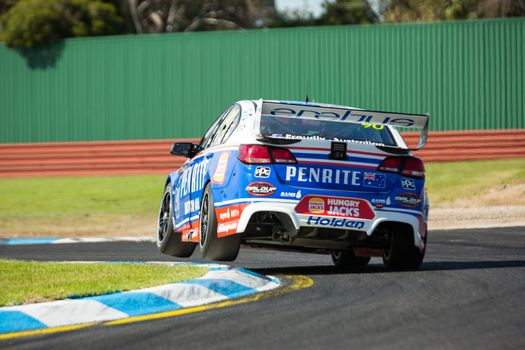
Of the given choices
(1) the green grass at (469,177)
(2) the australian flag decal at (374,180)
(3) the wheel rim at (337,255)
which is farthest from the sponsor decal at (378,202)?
(1) the green grass at (469,177)

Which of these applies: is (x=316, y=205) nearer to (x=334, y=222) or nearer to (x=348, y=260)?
(x=334, y=222)

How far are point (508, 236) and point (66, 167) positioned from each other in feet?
49.6

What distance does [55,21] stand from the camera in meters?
34.6

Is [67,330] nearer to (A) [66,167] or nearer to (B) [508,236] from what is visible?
(B) [508,236]

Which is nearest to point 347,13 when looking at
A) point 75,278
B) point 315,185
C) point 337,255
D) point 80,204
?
point 80,204

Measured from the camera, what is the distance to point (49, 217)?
24375 millimetres

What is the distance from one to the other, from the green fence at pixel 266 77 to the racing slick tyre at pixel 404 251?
1808cm

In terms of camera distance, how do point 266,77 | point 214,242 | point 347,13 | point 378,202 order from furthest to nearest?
point 347,13
point 266,77
point 214,242
point 378,202

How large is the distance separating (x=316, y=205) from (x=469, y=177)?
54.0 ft

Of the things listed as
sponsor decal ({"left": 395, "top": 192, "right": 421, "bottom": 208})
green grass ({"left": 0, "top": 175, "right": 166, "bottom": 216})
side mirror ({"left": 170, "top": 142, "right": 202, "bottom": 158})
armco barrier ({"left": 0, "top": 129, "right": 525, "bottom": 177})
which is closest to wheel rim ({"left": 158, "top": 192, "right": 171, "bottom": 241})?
side mirror ({"left": 170, "top": 142, "right": 202, "bottom": 158})

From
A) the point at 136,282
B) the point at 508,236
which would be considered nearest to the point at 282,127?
the point at 136,282

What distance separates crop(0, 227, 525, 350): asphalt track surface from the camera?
20.8ft

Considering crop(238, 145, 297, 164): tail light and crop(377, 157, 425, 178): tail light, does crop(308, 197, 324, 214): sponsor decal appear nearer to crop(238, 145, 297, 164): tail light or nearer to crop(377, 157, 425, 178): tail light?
crop(238, 145, 297, 164): tail light

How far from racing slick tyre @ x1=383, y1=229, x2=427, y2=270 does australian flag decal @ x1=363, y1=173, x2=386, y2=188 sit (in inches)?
26.5
